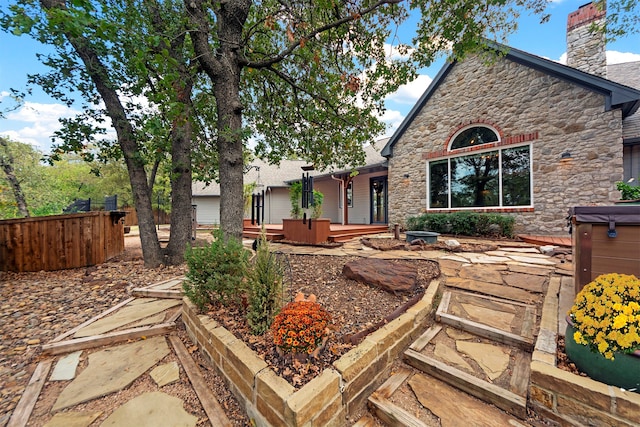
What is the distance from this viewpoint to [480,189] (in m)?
7.65

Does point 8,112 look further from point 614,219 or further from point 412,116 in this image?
point 412,116

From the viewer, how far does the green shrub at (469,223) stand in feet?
22.4

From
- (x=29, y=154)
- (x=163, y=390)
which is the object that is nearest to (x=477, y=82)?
(x=163, y=390)

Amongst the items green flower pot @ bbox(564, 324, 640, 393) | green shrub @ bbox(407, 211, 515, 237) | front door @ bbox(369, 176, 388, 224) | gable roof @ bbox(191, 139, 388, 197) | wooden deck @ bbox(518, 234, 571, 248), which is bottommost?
green flower pot @ bbox(564, 324, 640, 393)

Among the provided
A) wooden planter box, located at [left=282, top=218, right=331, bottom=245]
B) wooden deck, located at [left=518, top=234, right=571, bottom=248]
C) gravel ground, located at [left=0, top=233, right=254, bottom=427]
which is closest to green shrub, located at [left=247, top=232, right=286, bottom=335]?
gravel ground, located at [left=0, top=233, right=254, bottom=427]

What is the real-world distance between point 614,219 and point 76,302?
596 centimetres

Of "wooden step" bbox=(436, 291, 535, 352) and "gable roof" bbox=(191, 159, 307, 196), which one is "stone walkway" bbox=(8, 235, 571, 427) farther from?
"gable roof" bbox=(191, 159, 307, 196)

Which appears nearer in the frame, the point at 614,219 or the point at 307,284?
the point at 614,219

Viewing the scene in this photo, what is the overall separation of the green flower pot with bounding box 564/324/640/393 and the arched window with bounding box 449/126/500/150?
24.4 feet

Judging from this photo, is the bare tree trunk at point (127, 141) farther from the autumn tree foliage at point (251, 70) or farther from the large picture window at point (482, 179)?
the large picture window at point (482, 179)

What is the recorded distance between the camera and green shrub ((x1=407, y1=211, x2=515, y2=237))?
22.4 feet

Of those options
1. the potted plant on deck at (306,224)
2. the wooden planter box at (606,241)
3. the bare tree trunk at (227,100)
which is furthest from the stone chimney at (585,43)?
the bare tree trunk at (227,100)

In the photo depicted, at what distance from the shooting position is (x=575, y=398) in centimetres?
144

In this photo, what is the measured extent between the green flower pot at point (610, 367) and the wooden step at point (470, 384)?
17.0 inches
